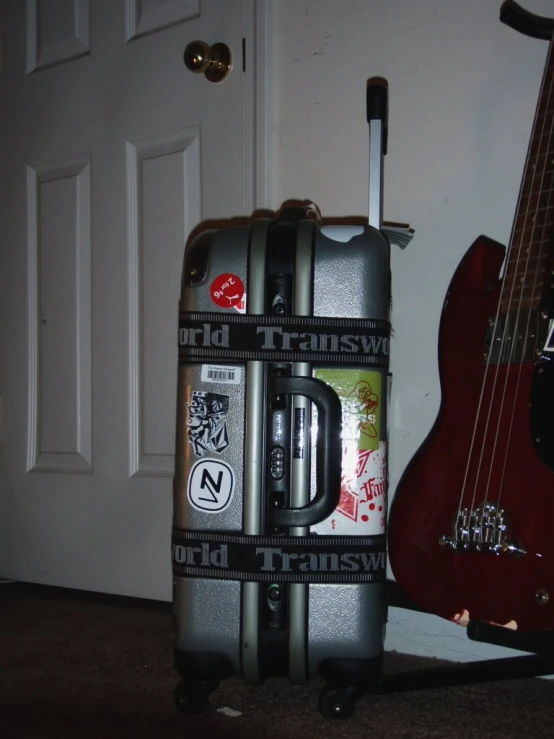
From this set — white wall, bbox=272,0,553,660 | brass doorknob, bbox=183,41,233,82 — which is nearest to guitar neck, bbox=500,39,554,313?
white wall, bbox=272,0,553,660

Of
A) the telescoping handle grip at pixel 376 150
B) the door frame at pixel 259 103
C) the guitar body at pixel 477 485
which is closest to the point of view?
the guitar body at pixel 477 485

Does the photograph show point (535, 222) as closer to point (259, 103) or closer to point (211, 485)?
point (211, 485)

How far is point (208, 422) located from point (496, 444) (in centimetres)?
37

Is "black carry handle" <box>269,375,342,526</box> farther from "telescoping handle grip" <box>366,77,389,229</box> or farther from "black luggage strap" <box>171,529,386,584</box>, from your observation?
"telescoping handle grip" <box>366,77,389,229</box>

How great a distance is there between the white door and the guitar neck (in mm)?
589

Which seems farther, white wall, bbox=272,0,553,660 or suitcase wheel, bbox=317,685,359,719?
white wall, bbox=272,0,553,660

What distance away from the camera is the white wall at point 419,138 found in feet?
4.10

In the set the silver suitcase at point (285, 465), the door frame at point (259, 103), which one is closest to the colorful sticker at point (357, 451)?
the silver suitcase at point (285, 465)

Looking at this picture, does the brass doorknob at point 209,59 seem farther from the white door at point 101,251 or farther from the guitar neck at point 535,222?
the guitar neck at point 535,222

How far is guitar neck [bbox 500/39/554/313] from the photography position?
3.32ft

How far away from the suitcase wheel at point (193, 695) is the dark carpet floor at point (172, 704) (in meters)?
0.01

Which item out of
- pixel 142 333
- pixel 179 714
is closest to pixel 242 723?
pixel 179 714

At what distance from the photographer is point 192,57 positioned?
1.47 m

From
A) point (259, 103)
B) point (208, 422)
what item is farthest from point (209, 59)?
point (208, 422)
